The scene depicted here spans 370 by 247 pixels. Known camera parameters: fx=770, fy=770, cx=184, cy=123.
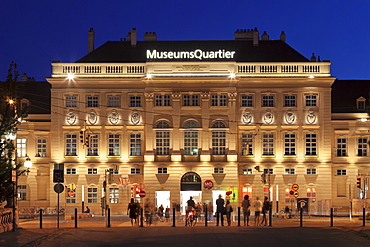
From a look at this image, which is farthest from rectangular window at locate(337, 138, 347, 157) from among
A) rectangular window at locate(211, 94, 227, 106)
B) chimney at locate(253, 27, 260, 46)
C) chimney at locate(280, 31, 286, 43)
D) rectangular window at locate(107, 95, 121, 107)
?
rectangular window at locate(107, 95, 121, 107)

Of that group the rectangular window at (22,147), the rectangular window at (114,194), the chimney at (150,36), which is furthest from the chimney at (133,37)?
the rectangular window at (114,194)

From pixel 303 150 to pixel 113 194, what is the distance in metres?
18.4

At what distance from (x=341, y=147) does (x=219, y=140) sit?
11.9 m

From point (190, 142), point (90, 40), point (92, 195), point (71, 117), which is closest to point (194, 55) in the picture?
point (190, 142)

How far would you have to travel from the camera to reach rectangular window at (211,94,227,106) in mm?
72750

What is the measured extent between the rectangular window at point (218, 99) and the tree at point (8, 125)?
1233 inches

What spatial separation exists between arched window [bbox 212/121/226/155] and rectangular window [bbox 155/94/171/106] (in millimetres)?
4826

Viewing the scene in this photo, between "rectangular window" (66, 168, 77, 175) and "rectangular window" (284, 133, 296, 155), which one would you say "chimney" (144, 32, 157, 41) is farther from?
"rectangular window" (284, 133, 296, 155)

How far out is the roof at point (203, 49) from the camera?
250 feet

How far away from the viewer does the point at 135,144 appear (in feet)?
240

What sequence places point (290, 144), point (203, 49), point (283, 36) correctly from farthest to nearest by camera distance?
point (283, 36) → point (203, 49) → point (290, 144)

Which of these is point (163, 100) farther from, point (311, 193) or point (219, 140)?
point (311, 193)

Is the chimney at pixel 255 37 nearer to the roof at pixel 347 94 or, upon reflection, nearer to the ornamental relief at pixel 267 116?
the ornamental relief at pixel 267 116

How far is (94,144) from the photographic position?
73125mm
